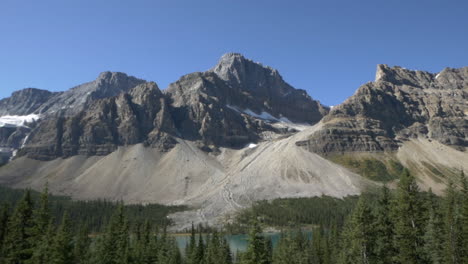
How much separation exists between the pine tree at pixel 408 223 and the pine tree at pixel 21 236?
39.6m

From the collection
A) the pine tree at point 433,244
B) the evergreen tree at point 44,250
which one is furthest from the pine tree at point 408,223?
the evergreen tree at point 44,250

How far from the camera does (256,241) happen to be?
37.9 metres

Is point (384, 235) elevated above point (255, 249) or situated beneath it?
elevated above

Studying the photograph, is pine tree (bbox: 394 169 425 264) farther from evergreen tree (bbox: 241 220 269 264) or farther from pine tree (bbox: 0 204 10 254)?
pine tree (bbox: 0 204 10 254)

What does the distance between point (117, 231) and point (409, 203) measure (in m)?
43.1

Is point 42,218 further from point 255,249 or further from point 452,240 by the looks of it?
point 452,240

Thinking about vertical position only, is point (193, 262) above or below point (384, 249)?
below

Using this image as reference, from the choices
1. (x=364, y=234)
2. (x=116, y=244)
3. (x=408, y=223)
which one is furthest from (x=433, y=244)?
(x=116, y=244)

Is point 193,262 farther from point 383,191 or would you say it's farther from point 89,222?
point 89,222

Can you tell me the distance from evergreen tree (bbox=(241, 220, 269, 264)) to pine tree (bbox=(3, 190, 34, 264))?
24041mm

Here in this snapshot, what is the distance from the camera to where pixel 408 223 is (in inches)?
1577

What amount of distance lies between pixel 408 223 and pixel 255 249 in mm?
16418

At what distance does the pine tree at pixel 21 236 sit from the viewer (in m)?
43.3

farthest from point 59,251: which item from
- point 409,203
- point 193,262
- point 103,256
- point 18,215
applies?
point 409,203
